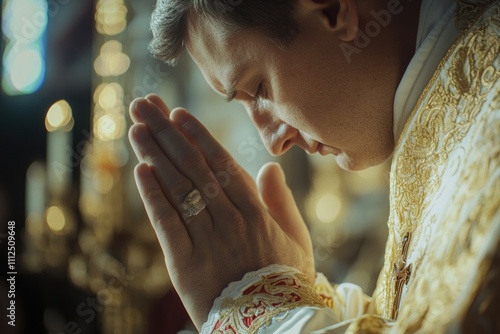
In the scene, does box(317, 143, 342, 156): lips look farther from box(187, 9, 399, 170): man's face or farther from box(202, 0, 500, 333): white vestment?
box(202, 0, 500, 333): white vestment

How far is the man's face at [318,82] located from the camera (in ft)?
3.88

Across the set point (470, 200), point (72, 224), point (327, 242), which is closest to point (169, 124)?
point (470, 200)

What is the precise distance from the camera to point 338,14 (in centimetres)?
116

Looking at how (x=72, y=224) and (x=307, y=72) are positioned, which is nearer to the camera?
(x=307, y=72)

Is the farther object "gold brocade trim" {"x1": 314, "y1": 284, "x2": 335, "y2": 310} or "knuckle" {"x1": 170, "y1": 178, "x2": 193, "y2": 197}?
"gold brocade trim" {"x1": 314, "y1": 284, "x2": 335, "y2": 310}

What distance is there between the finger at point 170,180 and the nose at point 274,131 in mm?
200

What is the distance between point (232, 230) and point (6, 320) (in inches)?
67.3

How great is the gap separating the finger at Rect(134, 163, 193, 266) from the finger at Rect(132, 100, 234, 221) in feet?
0.18

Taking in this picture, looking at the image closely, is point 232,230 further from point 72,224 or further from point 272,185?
point 72,224

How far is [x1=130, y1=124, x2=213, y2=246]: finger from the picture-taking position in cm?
117

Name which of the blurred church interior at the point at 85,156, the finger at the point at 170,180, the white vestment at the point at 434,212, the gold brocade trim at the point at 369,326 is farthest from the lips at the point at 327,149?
the blurred church interior at the point at 85,156

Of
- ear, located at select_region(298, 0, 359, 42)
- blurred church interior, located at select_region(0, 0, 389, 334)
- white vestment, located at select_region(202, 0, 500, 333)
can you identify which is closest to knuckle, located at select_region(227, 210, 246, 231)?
white vestment, located at select_region(202, 0, 500, 333)

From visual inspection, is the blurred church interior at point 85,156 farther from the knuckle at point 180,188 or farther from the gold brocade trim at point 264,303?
the gold brocade trim at point 264,303

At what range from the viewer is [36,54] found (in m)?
3.20
